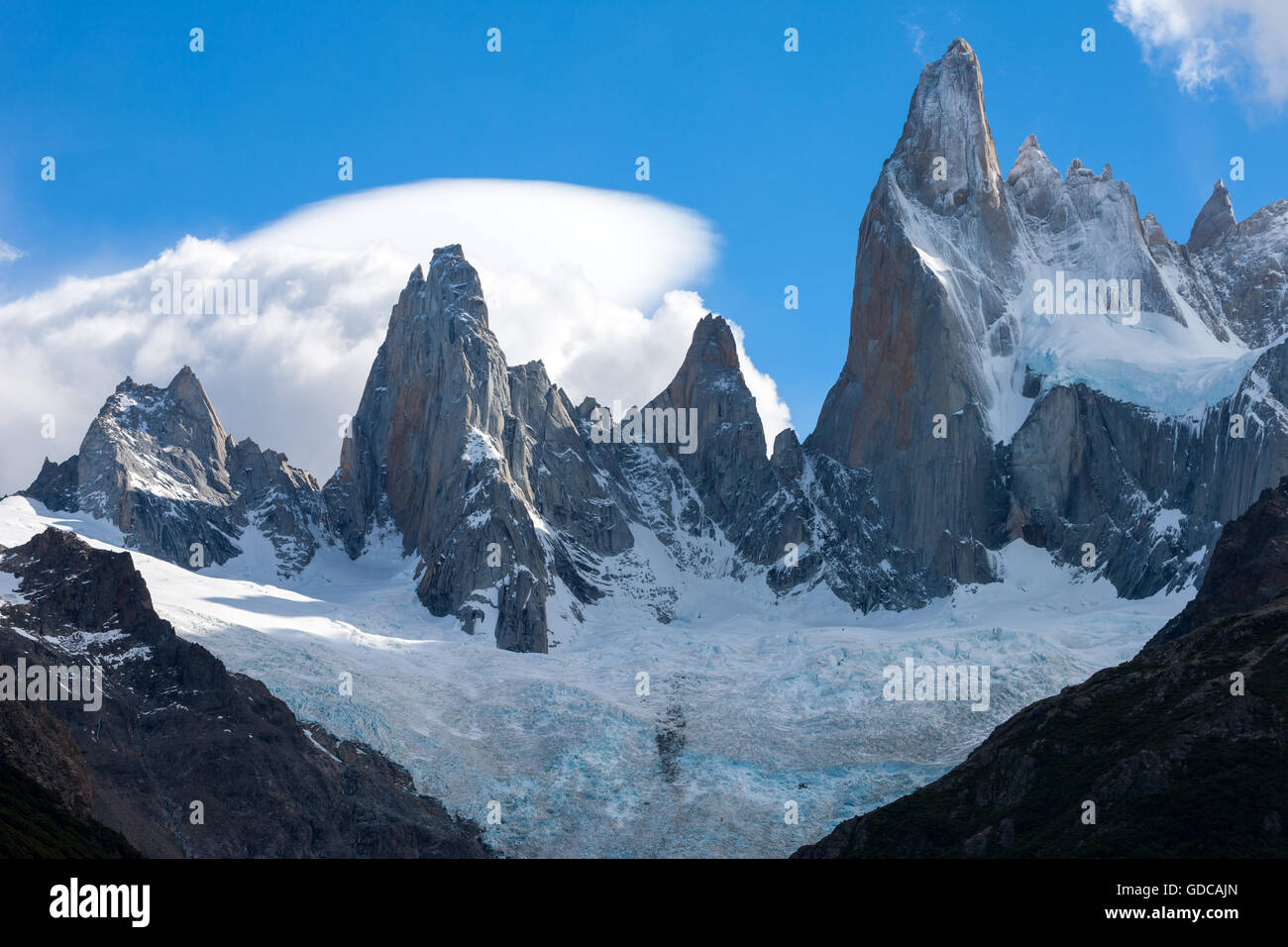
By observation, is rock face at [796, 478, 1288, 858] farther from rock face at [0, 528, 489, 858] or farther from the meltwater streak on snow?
rock face at [0, 528, 489, 858]

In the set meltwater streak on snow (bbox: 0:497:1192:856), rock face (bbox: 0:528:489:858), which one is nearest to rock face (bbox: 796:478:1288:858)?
meltwater streak on snow (bbox: 0:497:1192:856)
